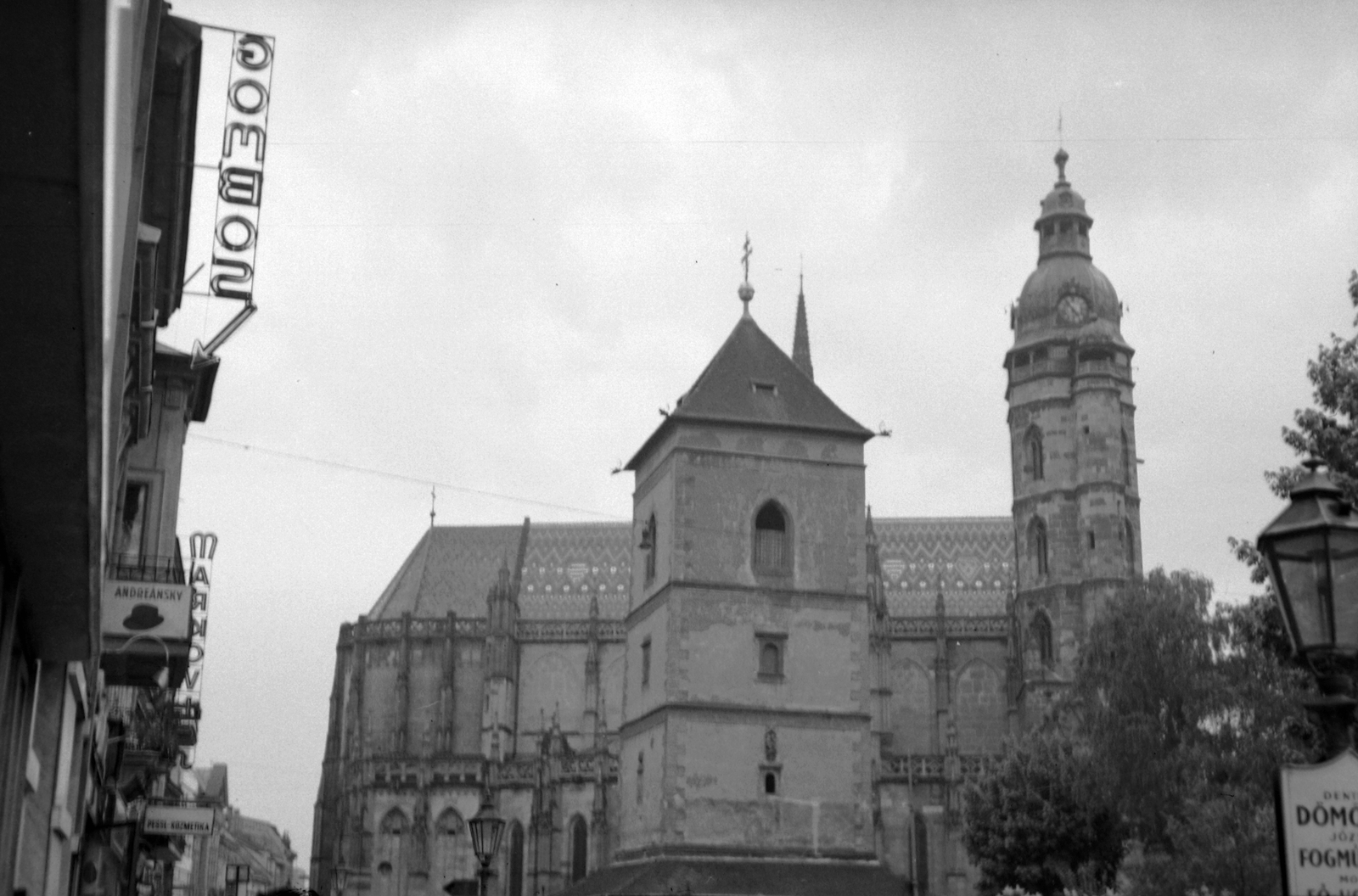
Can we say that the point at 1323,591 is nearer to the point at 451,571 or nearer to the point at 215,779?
the point at 451,571

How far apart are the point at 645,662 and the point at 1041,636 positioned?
27.1 meters

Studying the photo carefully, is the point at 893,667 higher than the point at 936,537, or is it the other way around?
the point at 936,537

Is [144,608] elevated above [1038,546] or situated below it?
below

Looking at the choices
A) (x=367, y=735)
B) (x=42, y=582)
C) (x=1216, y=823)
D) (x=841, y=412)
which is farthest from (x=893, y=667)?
(x=42, y=582)

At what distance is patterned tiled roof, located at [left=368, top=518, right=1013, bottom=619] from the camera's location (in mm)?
78688

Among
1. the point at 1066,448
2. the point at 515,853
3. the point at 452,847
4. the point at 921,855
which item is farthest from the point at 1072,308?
the point at 452,847

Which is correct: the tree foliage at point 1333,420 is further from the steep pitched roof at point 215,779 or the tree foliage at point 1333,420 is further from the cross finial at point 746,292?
the steep pitched roof at point 215,779

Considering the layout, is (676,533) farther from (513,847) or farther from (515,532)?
(515,532)

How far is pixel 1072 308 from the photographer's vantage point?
6806cm

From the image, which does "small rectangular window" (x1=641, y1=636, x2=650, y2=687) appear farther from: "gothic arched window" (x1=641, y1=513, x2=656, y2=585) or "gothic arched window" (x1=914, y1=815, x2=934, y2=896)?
"gothic arched window" (x1=914, y1=815, x2=934, y2=896)

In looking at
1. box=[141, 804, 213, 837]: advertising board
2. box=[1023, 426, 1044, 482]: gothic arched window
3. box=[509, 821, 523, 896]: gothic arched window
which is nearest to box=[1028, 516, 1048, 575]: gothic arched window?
box=[1023, 426, 1044, 482]: gothic arched window

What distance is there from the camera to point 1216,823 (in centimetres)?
3291

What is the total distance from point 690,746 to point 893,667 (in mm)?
34902

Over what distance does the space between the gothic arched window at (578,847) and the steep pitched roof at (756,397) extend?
1052 inches
